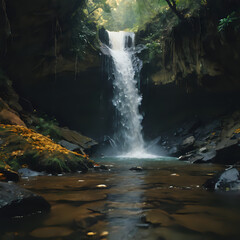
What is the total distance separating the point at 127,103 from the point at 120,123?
1.60 m

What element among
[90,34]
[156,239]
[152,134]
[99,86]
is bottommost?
[156,239]

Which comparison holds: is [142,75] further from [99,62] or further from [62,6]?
[62,6]

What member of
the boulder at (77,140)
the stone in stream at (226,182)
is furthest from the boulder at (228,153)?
the boulder at (77,140)

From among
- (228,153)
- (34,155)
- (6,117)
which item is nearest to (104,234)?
(34,155)

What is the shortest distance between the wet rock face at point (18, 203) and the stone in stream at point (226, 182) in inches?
106

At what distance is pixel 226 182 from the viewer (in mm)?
4031

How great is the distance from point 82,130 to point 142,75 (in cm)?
618

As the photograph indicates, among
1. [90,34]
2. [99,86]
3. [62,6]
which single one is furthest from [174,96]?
[62,6]

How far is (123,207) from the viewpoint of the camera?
119 inches

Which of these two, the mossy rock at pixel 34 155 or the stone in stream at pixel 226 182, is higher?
the mossy rock at pixel 34 155

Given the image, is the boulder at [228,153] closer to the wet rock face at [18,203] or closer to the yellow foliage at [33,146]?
the yellow foliage at [33,146]

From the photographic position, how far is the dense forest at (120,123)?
2594 mm

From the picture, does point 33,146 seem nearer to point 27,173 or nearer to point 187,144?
point 27,173

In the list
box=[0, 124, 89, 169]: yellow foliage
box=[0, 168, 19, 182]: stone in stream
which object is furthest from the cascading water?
box=[0, 168, 19, 182]: stone in stream
